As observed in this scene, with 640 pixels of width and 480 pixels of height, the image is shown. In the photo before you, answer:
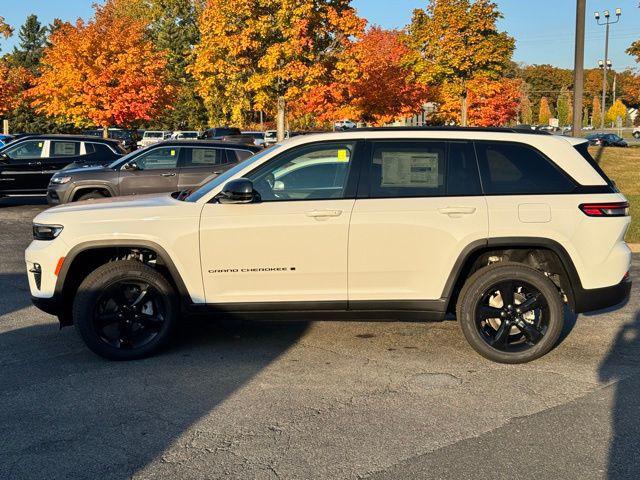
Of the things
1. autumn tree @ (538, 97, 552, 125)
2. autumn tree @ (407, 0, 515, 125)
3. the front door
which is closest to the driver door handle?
the front door

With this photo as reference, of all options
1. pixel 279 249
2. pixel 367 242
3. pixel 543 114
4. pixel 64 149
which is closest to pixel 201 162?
pixel 64 149

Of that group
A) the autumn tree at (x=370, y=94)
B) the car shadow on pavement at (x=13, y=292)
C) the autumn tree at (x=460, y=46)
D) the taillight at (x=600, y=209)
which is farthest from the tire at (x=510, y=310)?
the autumn tree at (x=460, y=46)

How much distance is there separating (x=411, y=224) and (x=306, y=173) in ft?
3.19

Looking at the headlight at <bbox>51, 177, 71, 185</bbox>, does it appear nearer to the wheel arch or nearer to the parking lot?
the parking lot

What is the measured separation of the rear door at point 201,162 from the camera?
46.2 feet

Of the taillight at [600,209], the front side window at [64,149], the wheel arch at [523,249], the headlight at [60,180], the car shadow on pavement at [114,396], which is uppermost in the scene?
the front side window at [64,149]

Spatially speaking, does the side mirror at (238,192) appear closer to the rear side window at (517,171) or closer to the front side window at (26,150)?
the rear side window at (517,171)

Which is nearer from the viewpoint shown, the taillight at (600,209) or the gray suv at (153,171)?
the taillight at (600,209)

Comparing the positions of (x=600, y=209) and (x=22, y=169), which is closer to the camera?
(x=600, y=209)

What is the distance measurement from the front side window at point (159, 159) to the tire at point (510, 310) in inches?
370

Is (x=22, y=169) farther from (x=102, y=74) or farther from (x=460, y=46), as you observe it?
(x=460, y=46)

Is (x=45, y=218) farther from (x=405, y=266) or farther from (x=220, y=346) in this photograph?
(x=405, y=266)

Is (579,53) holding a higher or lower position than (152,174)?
higher

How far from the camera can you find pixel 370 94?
3534 centimetres
